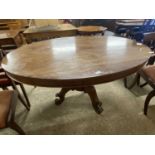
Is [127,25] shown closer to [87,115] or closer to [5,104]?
[87,115]

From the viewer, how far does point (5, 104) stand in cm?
126

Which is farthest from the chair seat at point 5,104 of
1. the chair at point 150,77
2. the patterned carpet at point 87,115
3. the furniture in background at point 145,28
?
the furniture in background at point 145,28

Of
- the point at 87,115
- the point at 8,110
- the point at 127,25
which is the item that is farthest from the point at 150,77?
the point at 127,25

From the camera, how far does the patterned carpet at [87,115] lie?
159 cm

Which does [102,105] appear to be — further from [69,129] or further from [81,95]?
[69,129]

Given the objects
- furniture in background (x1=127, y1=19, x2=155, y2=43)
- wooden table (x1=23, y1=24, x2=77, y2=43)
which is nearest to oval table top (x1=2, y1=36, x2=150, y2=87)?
wooden table (x1=23, y1=24, x2=77, y2=43)

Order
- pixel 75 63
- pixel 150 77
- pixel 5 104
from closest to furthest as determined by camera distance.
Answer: pixel 75 63
pixel 5 104
pixel 150 77

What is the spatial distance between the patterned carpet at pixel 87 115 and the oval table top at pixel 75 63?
2.40 ft

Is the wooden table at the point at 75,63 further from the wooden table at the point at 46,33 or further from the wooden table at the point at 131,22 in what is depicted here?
the wooden table at the point at 131,22

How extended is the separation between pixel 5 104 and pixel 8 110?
85mm

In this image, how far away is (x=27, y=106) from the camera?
192 cm
